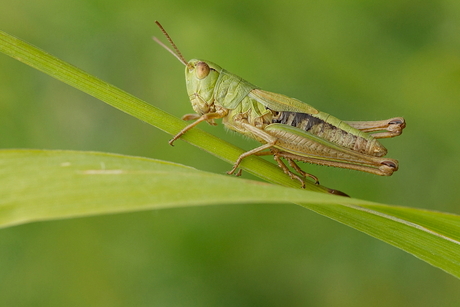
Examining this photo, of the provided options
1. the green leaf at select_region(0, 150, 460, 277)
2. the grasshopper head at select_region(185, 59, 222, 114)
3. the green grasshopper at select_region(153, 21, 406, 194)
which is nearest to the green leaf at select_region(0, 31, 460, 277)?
the green leaf at select_region(0, 150, 460, 277)

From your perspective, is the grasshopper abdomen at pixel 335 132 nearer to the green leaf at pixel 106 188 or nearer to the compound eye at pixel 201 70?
the compound eye at pixel 201 70

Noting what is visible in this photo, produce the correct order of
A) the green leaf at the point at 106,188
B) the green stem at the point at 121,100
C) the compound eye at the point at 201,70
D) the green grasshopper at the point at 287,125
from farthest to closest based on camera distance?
the compound eye at the point at 201,70 → the green grasshopper at the point at 287,125 → the green stem at the point at 121,100 → the green leaf at the point at 106,188

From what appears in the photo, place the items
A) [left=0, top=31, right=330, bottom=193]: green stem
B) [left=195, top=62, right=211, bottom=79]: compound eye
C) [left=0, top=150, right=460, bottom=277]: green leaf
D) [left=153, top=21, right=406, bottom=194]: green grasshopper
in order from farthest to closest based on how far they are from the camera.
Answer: [left=195, top=62, right=211, bottom=79]: compound eye
[left=153, top=21, right=406, bottom=194]: green grasshopper
[left=0, top=31, right=330, bottom=193]: green stem
[left=0, top=150, right=460, bottom=277]: green leaf

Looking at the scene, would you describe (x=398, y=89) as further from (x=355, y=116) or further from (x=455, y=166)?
(x=455, y=166)

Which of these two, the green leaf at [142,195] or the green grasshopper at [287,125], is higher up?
the green grasshopper at [287,125]

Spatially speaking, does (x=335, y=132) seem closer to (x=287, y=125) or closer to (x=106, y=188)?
(x=287, y=125)

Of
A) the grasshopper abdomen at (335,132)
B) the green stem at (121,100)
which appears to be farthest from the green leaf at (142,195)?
the grasshopper abdomen at (335,132)

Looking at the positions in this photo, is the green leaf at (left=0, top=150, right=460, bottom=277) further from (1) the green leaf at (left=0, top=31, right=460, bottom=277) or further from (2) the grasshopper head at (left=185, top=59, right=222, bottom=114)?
(2) the grasshopper head at (left=185, top=59, right=222, bottom=114)

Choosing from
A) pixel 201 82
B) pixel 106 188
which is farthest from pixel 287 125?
pixel 106 188

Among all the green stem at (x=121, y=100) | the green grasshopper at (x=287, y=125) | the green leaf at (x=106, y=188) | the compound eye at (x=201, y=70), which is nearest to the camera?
the green leaf at (x=106, y=188)
